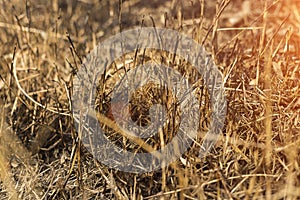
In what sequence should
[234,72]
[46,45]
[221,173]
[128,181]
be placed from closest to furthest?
1. [221,173]
2. [128,181]
3. [234,72]
4. [46,45]

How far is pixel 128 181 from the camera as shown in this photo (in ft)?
4.36

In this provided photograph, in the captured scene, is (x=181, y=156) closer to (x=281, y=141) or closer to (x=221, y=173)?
(x=221, y=173)

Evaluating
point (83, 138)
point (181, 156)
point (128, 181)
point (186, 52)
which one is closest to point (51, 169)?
point (83, 138)

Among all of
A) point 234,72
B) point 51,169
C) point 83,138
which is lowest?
point 51,169

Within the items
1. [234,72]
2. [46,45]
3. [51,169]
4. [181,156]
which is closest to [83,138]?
[51,169]

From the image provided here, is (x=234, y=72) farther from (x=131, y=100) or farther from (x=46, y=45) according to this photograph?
(x=46, y=45)

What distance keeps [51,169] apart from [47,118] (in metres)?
0.19

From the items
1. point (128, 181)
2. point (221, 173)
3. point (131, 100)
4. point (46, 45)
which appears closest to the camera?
point (221, 173)

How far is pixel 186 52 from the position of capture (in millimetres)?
1552

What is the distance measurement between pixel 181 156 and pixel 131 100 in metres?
0.23

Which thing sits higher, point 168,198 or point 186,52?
point 186,52

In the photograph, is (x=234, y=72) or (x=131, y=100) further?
(x=234, y=72)

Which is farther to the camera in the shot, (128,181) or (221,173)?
(128,181)

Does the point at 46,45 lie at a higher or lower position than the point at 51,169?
higher
